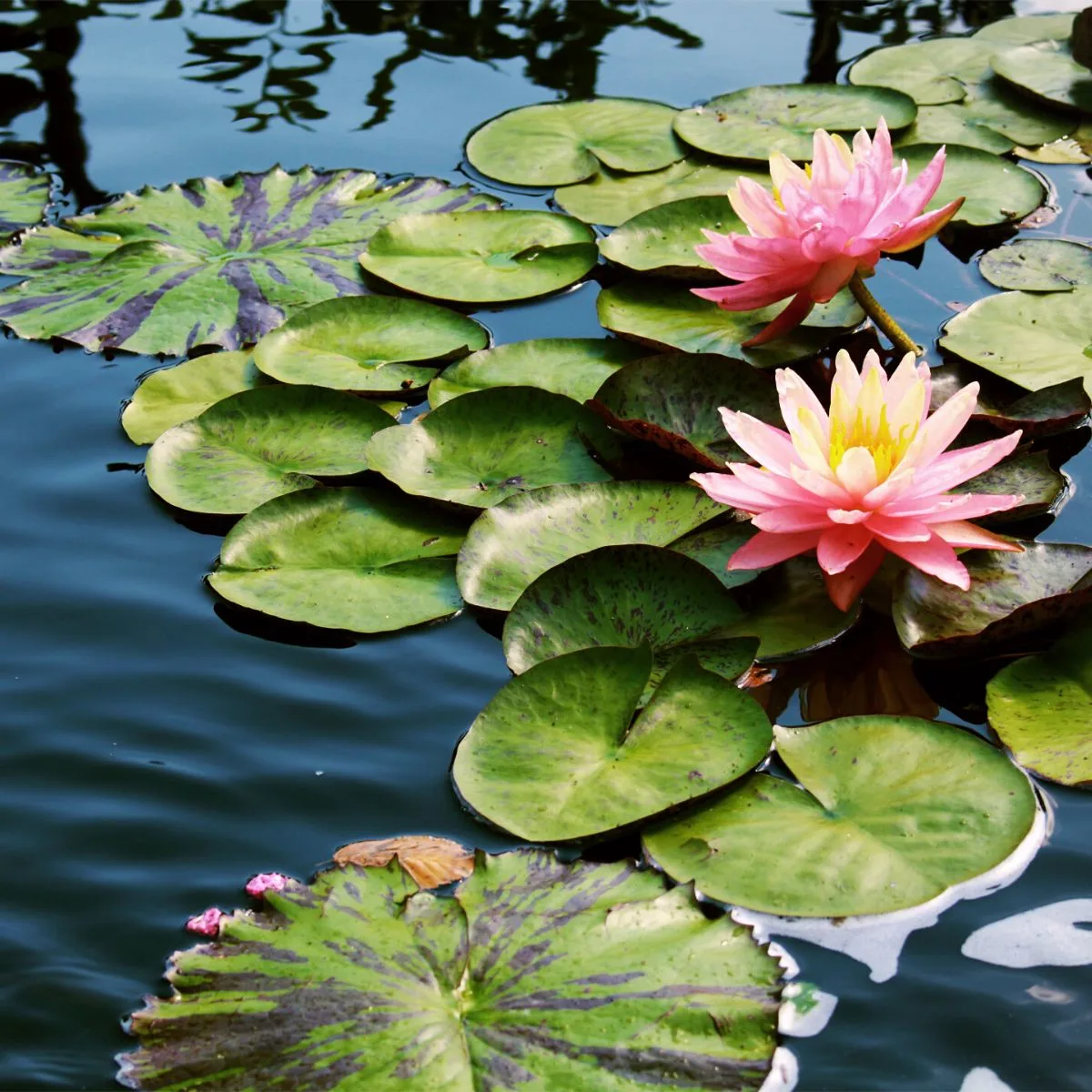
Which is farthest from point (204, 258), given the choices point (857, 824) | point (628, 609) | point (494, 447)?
point (857, 824)

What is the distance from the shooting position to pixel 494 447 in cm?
221

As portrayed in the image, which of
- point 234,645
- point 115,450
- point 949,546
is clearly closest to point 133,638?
point 234,645

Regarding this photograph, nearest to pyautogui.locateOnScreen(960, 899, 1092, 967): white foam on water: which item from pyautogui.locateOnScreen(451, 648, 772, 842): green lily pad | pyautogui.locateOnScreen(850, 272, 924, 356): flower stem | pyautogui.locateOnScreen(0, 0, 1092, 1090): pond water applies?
pyautogui.locateOnScreen(0, 0, 1092, 1090): pond water

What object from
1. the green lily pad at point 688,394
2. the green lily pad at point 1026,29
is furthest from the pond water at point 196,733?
the green lily pad at point 1026,29

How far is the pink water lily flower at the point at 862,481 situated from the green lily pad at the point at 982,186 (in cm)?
127

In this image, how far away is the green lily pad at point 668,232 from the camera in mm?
2686

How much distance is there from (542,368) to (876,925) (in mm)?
1369

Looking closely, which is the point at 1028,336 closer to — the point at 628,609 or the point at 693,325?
the point at 693,325

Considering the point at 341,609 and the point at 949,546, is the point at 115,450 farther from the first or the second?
the point at 949,546

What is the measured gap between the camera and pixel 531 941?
1354mm

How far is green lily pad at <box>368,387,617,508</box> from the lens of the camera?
2.13 meters

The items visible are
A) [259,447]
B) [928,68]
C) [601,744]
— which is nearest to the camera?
[601,744]

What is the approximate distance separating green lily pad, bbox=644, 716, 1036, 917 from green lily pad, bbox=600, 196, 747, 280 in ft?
4.55

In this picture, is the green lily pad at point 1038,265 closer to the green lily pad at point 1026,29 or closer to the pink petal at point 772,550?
the pink petal at point 772,550
